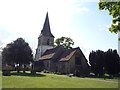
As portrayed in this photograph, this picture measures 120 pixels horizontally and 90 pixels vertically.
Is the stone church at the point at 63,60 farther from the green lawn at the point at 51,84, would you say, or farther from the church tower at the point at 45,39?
the green lawn at the point at 51,84

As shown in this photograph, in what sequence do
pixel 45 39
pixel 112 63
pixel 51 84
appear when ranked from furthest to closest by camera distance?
pixel 45 39 < pixel 112 63 < pixel 51 84

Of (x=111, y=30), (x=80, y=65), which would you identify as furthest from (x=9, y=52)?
(x=111, y=30)

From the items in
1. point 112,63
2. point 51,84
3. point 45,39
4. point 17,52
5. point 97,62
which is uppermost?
point 45,39

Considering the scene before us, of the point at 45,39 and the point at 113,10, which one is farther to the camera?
the point at 45,39

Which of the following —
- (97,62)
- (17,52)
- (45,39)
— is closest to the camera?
(97,62)

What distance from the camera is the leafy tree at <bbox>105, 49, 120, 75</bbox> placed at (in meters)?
40.4

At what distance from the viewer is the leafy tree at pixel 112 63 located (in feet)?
133

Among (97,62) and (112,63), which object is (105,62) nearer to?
(112,63)

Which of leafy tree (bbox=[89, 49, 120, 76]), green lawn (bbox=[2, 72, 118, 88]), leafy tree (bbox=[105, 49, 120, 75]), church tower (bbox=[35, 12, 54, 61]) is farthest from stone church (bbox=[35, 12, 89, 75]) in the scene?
green lawn (bbox=[2, 72, 118, 88])

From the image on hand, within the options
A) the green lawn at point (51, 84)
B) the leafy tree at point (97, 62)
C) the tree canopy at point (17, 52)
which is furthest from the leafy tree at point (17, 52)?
the green lawn at point (51, 84)

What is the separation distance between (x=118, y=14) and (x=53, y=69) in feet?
132

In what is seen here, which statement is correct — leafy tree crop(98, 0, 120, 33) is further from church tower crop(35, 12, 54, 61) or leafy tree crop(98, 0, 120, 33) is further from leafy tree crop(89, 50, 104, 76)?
church tower crop(35, 12, 54, 61)

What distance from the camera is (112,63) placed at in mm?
40656

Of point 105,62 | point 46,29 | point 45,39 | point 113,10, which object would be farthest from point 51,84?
point 46,29
